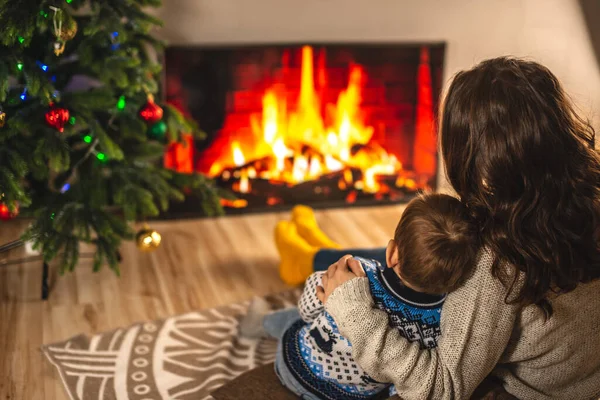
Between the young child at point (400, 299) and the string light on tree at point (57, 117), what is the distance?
82 cm

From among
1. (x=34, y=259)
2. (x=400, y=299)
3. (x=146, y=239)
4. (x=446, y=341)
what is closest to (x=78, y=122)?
(x=146, y=239)

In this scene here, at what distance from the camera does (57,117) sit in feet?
6.51

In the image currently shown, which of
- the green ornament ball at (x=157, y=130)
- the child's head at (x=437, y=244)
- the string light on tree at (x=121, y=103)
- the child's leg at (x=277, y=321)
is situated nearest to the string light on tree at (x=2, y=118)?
the string light on tree at (x=121, y=103)

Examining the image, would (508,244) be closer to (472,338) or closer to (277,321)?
(472,338)

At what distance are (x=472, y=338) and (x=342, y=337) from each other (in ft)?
1.02

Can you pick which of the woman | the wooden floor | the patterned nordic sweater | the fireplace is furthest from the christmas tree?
the woman

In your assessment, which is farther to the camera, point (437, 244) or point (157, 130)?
point (157, 130)

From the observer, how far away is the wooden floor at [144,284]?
6.83 ft

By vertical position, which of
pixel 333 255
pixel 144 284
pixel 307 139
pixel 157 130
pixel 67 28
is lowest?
pixel 144 284

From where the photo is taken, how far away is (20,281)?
2.44m

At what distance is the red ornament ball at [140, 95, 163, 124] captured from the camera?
2.23 m

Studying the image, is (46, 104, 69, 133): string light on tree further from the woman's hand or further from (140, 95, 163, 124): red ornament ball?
the woman's hand

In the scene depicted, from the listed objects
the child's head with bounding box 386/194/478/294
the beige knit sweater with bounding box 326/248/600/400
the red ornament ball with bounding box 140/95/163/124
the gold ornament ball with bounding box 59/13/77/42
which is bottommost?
the beige knit sweater with bounding box 326/248/600/400

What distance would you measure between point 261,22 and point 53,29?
3.38 ft
